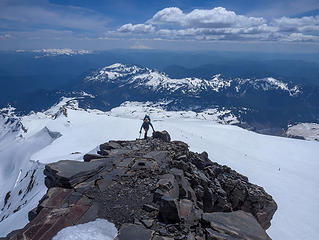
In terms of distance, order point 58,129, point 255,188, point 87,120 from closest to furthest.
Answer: point 255,188
point 58,129
point 87,120

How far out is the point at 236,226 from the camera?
37.3 ft

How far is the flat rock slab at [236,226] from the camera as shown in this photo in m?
10.7

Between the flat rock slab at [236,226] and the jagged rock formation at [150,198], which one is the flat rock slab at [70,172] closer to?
the jagged rock formation at [150,198]

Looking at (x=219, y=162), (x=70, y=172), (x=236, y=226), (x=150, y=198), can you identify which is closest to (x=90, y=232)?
(x=150, y=198)

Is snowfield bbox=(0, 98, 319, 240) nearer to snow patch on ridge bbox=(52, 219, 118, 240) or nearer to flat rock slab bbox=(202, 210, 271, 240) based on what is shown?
snow patch on ridge bbox=(52, 219, 118, 240)

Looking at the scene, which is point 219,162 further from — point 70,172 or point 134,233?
point 134,233

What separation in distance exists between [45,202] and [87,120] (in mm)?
47853

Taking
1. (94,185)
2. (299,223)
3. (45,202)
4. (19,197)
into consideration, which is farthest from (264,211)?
(19,197)

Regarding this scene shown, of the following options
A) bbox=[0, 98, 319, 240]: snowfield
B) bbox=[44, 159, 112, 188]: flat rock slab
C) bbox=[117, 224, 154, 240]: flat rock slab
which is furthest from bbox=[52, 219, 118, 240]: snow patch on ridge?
bbox=[44, 159, 112, 188]: flat rock slab

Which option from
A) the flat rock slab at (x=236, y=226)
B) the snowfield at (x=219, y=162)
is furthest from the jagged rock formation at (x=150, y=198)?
the snowfield at (x=219, y=162)

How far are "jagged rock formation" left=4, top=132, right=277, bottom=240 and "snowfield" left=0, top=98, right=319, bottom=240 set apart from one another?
5.09ft

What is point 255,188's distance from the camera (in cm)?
2050

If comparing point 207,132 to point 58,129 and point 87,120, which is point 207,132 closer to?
point 87,120

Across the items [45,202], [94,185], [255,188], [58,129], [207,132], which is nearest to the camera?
[45,202]
